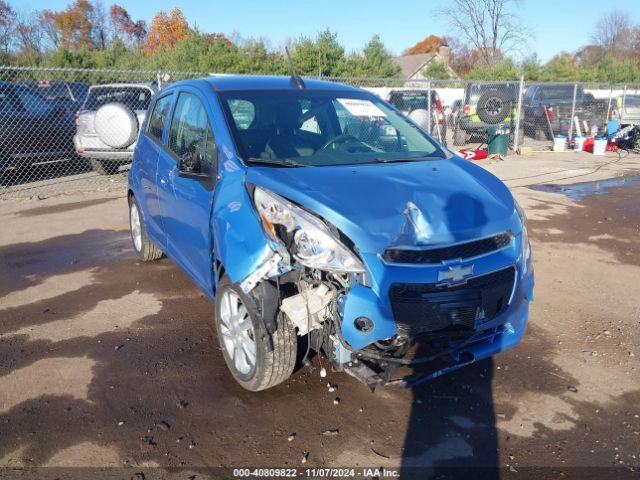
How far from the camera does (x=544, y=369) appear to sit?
3.62 metres

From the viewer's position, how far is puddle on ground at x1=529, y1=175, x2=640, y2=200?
30.7 feet

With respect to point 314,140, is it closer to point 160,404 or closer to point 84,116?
point 160,404

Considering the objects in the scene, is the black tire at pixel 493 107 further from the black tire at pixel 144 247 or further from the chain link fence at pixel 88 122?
the black tire at pixel 144 247

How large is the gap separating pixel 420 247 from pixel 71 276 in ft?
13.4

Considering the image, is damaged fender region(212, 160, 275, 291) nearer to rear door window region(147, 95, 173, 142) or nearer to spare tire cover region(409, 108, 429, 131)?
rear door window region(147, 95, 173, 142)

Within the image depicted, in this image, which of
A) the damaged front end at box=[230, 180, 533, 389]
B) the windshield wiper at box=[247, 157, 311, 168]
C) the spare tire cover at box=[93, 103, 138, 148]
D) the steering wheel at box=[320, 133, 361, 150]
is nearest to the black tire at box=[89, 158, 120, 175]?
the spare tire cover at box=[93, 103, 138, 148]

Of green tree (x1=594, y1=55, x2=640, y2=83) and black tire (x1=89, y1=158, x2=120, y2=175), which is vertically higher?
green tree (x1=594, y1=55, x2=640, y2=83)

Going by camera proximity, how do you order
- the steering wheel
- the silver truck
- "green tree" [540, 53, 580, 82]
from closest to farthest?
the steering wheel, the silver truck, "green tree" [540, 53, 580, 82]

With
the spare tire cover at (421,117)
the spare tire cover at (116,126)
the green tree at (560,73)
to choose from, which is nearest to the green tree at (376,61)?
the green tree at (560,73)

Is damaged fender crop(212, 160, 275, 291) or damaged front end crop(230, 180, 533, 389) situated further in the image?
damaged fender crop(212, 160, 275, 291)

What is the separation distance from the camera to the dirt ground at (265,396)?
2809mm

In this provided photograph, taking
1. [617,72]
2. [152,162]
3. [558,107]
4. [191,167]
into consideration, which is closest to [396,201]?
[191,167]

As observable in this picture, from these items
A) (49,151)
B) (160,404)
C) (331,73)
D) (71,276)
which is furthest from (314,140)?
(331,73)

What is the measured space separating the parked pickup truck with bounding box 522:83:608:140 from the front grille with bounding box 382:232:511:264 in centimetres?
1537
